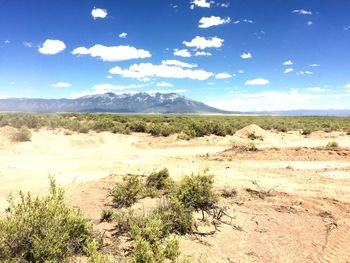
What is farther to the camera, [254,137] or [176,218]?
[254,137]

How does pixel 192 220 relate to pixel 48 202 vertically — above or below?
below

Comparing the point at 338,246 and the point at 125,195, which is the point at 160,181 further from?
the point at 338,246

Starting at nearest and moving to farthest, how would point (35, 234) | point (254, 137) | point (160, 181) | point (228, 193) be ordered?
point (35, 234)
point (228, 193)
point (160, 181)
point (254, 137)

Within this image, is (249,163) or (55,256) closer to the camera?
(55,256)

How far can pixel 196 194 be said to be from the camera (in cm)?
1128

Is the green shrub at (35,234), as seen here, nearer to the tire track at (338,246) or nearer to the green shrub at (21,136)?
the tire track at (338,246)

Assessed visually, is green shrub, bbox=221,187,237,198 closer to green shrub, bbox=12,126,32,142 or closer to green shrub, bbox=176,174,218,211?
green shrub, bbox=176,174,218,211

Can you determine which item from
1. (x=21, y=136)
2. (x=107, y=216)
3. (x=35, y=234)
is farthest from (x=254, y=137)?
(x=35, y=234)

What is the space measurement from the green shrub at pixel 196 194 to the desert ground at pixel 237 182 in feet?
1.63

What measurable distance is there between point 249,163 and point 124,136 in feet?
51.0

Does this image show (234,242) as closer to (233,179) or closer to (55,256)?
(55,256)

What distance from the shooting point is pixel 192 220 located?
995 centimetres

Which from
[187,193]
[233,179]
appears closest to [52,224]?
[187,193]

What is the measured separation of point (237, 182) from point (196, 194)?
185 inches
